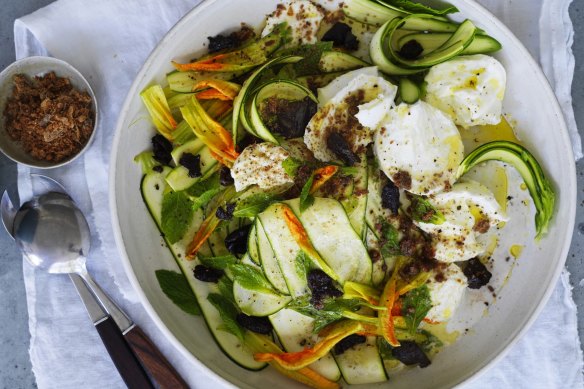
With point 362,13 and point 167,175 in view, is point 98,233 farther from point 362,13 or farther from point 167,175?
point 362,13

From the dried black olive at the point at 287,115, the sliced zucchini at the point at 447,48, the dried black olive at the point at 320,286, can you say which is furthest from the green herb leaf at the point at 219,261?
the sliced zucchini at the point at 447,48

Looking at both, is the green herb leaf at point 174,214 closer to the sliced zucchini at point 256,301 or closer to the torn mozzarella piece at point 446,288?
the sliced zucchini at point 256,301

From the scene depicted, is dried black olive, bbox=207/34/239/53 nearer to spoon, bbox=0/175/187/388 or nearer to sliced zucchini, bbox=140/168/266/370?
sliced zucchini, bbox=140/168/266/370

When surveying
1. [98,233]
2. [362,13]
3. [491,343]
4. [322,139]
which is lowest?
[491,343]

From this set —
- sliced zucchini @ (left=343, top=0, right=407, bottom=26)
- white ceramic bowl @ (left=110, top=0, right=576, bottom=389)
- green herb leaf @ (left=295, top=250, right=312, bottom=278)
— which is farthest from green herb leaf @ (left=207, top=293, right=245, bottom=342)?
sliced zucchini @ (left=343, top=0, right=407, bottom=26)

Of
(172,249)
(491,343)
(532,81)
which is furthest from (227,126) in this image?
(491,343)

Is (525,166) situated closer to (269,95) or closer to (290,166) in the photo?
(290,166)
